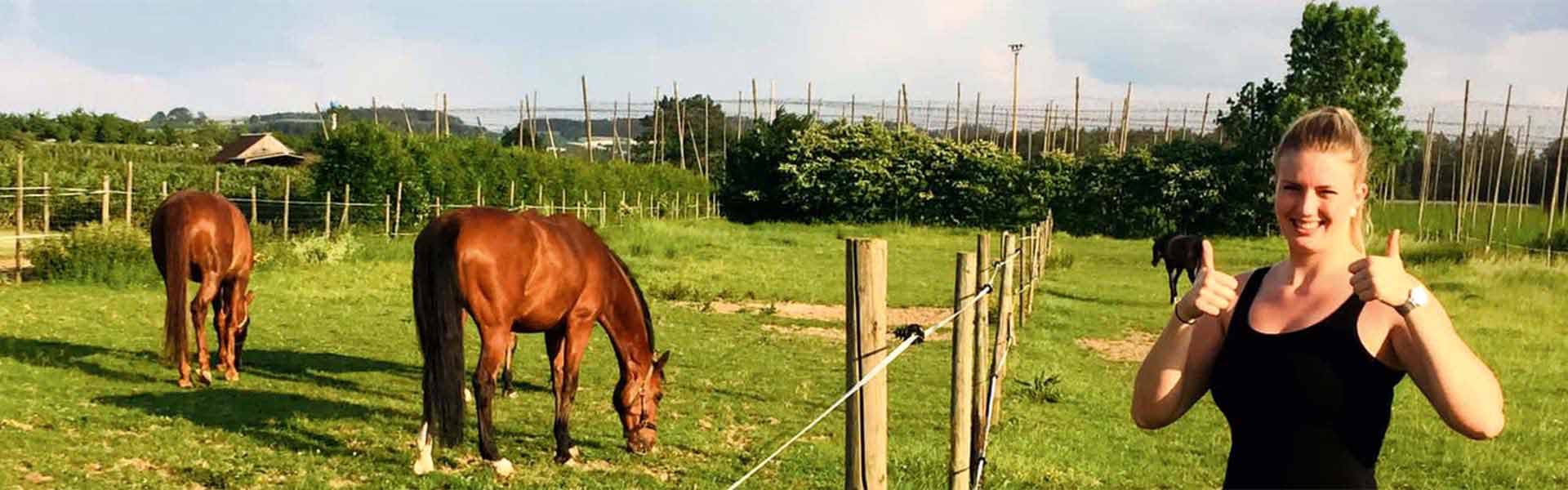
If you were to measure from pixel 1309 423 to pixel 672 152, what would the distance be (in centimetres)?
7893

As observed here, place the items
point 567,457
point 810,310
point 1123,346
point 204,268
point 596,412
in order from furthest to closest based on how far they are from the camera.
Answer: point 810,310, point 1123,346, point 204,268, point 596,412, point 567,457

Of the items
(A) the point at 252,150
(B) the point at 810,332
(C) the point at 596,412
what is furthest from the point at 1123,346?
(A) the point at 252,150

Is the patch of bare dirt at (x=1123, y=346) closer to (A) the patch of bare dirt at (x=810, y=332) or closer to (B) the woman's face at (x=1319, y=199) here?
(A) the patch of bare dirt at (x=810, y=332)

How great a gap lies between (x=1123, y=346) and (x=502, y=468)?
9996 mm

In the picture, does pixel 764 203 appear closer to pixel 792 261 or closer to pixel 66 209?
pixel 792 261

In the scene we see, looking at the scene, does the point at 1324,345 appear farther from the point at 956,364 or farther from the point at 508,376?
the point at 508,376

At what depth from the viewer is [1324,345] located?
2027 mm

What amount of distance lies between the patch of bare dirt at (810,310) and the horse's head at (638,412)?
8384 millimetres

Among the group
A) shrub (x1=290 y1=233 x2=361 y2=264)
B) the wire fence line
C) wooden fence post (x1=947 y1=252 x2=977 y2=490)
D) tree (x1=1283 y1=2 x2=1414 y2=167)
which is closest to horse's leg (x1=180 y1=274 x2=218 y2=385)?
the wire fence line

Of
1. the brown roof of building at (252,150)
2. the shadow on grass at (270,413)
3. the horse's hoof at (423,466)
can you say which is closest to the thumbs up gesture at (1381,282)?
the horse's hoof at (423,466)

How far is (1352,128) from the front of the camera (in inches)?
82.2

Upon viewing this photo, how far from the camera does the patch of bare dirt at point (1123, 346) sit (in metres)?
13.3

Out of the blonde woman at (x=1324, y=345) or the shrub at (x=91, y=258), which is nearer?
the blonde woman at (x=1324, y=345)

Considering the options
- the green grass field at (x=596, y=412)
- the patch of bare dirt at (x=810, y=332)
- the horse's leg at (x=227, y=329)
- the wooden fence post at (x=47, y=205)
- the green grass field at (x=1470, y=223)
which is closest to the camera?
the green grass field at (x=596, y=412)
